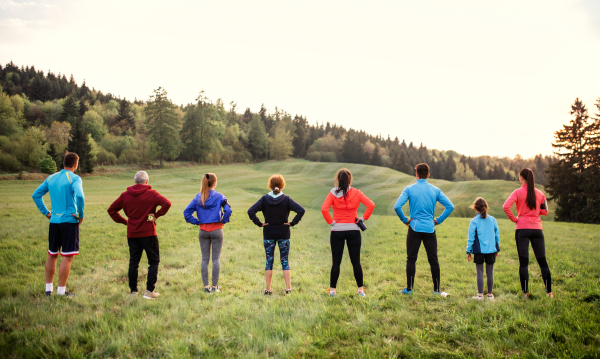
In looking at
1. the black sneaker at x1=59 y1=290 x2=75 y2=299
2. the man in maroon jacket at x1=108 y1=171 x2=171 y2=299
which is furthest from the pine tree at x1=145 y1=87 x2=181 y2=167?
the man in maroon jacket at x1=108 y1=171 x2=171 y2=299

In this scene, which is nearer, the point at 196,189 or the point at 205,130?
the point at 196,189

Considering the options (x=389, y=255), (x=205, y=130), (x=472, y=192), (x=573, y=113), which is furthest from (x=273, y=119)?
(x=389, y=255)

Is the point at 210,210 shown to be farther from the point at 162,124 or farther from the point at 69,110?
the point at 69,110

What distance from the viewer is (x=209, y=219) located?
662cm

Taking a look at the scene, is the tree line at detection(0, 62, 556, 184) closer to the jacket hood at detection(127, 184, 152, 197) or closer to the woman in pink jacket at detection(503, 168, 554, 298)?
the woman in pink jacket at detection(503, 168, 554, 298)

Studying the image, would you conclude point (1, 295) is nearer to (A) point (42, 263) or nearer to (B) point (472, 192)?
(A) point (42, 263)

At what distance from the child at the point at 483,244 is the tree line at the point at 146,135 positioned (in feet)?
118

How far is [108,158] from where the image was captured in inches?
2264

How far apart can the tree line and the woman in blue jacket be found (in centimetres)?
4024

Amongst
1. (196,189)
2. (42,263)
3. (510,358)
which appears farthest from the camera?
(196,189)

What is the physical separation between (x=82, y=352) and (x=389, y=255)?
985 centimetres

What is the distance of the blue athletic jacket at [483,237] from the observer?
6.34 metres

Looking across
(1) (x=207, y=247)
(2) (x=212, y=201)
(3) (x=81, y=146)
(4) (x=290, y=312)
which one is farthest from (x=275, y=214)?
A: (3) (x=81, y=146)

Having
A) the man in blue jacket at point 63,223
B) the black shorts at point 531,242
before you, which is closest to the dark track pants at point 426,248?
the black shorts at point 531,242
